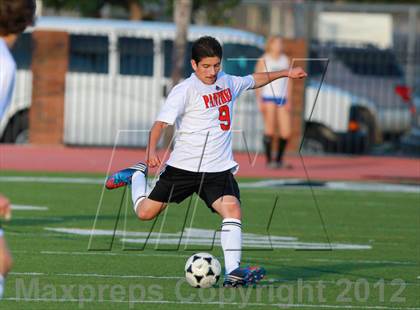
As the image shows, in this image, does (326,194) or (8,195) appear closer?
(8,195)

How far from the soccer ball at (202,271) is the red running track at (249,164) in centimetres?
1046

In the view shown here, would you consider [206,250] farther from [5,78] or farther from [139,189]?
[5,78]

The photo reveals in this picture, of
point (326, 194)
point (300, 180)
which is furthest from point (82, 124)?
point (326, 194)

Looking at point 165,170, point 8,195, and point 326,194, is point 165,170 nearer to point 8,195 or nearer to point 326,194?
point 8,195

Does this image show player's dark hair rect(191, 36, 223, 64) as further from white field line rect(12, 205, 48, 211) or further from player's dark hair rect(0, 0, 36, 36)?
white field line rect(12, 205, 48, 211)

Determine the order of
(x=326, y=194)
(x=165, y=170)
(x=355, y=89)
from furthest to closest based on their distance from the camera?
1. (x=355, y=89)
2. (x=326, y=194)
3. (x=165, y=170)

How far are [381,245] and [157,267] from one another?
3.12 metres

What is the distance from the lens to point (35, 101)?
27.3m

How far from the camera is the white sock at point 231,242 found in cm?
990

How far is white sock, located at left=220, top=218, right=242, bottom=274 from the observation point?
9.90 m

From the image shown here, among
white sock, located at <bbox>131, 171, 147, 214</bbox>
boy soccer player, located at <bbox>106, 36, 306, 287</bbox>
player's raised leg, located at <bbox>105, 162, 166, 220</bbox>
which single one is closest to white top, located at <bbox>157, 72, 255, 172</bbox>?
boy soccer player, located at <bbox>106, 36, 306, 287</bbox>

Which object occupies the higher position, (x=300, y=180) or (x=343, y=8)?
(x=343, y=8)

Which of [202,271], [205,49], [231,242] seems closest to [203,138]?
[205,49]

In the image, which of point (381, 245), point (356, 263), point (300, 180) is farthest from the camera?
point (300, 180)
